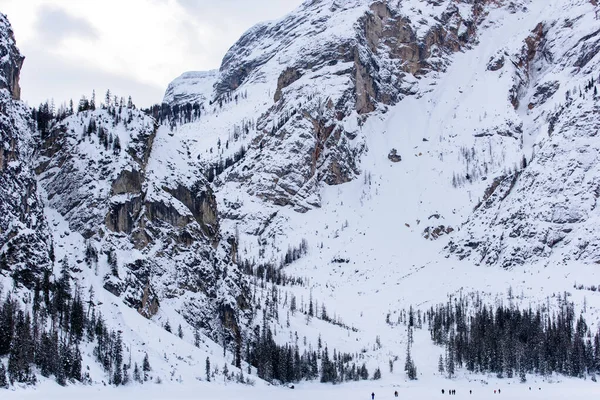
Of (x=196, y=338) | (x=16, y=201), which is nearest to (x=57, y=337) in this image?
(x=16, y=201)

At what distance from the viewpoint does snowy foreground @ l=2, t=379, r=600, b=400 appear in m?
84.8

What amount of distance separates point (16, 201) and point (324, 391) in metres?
63.7

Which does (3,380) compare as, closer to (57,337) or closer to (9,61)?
(57,337)

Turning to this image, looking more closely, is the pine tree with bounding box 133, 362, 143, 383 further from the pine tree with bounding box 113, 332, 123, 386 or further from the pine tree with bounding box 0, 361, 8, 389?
A: the pine tree with bounding box 0, 361, 8, 389

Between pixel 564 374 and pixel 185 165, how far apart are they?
91.1 m

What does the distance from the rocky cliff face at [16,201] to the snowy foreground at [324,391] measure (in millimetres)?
25198

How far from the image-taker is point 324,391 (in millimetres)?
132625

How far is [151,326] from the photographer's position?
11756 centimetres

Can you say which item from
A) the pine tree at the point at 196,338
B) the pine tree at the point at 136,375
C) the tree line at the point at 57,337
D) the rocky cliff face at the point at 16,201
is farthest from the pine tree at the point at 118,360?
the pine tree at the point at 196,338

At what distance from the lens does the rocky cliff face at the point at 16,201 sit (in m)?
105

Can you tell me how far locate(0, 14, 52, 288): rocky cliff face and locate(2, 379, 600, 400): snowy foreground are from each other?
82.7 feet

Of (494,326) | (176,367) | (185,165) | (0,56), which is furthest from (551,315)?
(0,56)

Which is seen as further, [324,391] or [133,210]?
[133,210]

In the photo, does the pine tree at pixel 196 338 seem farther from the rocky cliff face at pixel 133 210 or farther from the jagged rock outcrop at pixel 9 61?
the jagged rock outcrop at pixel 9 61
